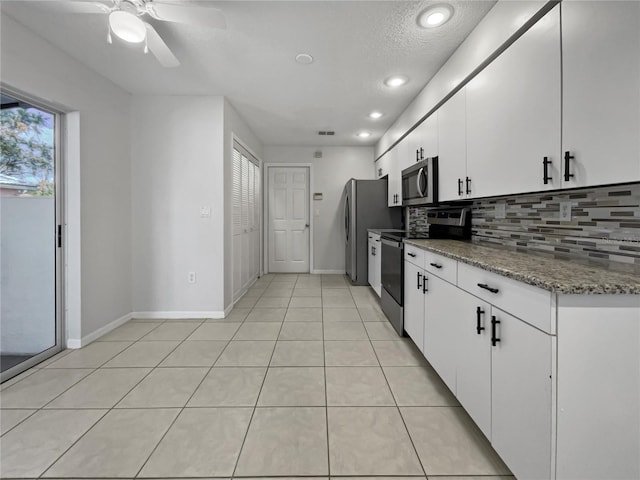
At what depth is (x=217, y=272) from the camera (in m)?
3.14

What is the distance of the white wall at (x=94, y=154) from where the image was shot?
199 cm

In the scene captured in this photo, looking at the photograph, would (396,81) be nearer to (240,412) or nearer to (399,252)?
(399,252)

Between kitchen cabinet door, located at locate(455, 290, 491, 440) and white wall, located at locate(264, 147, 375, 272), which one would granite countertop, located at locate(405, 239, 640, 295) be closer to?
kitchen cabinet door, located at locate(455, 290, 491, 440)

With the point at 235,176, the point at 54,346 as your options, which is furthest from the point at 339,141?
the point at 54,346

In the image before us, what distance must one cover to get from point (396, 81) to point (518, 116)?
5.12 ft

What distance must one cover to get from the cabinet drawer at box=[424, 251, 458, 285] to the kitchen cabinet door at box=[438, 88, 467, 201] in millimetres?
587

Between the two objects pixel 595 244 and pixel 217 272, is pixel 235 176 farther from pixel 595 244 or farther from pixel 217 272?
pixel 595 244

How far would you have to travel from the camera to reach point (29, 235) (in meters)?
2.21

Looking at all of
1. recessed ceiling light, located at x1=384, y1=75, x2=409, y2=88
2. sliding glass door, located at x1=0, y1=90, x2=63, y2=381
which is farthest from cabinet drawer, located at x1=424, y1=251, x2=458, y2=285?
sliding glass door, located at x1=0, y1=90, x2=63, y2=381

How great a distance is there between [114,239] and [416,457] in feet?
10.3

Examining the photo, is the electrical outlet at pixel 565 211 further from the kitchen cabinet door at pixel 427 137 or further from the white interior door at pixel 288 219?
the white interior door at pixel 288 219

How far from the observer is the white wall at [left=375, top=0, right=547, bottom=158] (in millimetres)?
1528

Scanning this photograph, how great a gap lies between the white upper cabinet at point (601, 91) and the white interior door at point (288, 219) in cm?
449

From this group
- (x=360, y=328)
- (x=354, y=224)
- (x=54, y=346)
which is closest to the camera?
(x=54, y=346)
